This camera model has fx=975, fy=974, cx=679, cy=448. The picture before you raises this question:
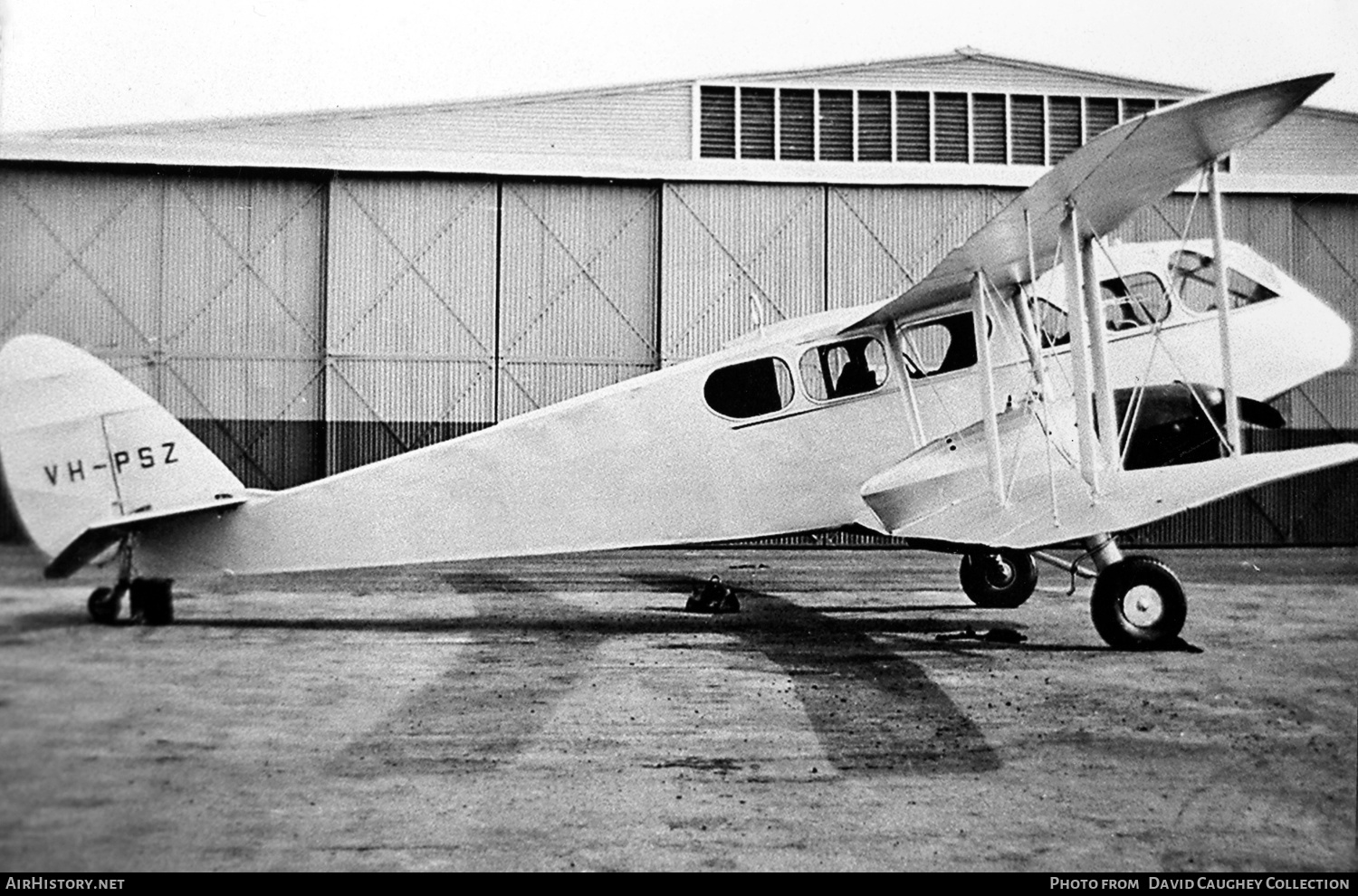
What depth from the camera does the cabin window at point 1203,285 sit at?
28.2 ft

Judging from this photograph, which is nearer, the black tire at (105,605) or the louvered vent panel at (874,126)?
the black tire at (105,605)

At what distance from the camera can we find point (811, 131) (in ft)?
55.3

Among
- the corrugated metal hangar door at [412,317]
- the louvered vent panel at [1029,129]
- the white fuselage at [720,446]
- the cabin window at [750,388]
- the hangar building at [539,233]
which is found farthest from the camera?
the louvered vent panel at [1029,129]

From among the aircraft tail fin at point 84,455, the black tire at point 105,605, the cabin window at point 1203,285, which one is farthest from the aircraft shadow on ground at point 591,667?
the cabin window at point 1203,285

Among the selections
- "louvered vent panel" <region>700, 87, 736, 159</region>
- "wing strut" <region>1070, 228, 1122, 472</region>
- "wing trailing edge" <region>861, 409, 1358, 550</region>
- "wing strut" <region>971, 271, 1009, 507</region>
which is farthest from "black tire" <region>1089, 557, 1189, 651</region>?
"louvered vent panel" <region>700, 87, 736, 159</region>

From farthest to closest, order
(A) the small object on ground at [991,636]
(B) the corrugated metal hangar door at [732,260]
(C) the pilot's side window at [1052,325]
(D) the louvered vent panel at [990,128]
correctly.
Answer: (B) the corrugated metal hangar door at [732,260] < (D) the louvered vent panel at [990,128] < (C) the pilot's side window at [1052,325] < (A) the small object on ground at [991,636]

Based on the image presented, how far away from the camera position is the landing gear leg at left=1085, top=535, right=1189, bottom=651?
6.89 meters

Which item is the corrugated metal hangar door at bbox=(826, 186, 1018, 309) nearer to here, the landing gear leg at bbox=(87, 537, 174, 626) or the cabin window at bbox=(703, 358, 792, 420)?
the cabin window at bbox=(703, 358, 792, 420)

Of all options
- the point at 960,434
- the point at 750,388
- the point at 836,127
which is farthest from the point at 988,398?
the point at 836,127

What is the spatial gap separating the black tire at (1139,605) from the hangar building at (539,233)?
3600 millimetres

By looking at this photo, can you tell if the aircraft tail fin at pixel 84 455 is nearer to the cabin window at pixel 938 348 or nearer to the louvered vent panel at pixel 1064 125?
the cabin window at pixel 938 348

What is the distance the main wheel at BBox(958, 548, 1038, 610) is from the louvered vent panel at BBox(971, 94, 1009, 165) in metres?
7.13
